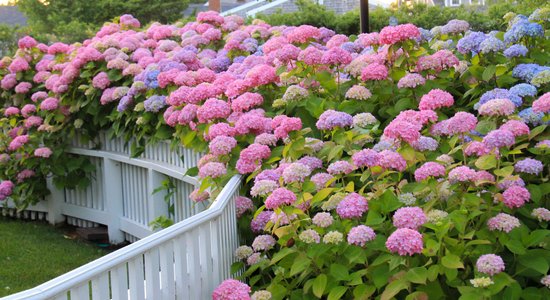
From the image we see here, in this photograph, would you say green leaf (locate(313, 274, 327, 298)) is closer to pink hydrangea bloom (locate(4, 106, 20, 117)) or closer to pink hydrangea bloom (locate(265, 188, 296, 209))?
pink hydrangea bloom (locate(265, 188, 296, 209))

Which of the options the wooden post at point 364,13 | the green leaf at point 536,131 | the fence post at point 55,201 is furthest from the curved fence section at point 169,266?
the fence post at point 55,201

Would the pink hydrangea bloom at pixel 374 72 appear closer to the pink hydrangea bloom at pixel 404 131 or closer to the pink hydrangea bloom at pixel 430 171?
the pink hydrangea bloom at pixel 404 131

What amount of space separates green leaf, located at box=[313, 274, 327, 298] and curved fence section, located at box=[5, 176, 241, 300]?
57 centimetres

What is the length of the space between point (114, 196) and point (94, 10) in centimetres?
3141

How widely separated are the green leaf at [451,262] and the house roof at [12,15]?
134 ft

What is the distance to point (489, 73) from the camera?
4445 millimetres

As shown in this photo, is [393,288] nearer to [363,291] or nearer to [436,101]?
[363,291]

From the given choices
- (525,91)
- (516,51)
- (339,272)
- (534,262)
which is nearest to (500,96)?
(525,91)

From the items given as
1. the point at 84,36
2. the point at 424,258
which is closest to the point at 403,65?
the point at 424,258

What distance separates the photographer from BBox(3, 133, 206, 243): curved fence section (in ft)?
20.0

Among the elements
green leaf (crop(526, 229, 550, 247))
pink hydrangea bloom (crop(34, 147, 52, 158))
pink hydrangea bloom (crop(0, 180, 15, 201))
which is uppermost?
green leaf (crop(526, 229, 550, 247))

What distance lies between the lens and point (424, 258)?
3.25 m

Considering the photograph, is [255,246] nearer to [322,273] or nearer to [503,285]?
[322,273]

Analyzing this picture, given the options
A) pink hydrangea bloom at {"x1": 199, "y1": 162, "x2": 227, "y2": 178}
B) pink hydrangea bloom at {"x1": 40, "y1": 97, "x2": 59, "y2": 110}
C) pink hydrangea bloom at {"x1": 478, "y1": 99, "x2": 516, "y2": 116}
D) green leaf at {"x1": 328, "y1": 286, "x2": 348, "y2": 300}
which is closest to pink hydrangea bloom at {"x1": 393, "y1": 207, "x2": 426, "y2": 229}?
green leaf at {"x1": 328, "y1": 286, "x2": 348, "y2": 300}
